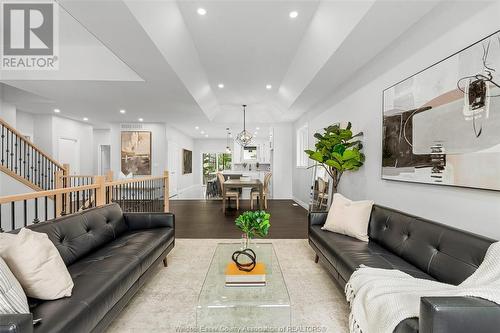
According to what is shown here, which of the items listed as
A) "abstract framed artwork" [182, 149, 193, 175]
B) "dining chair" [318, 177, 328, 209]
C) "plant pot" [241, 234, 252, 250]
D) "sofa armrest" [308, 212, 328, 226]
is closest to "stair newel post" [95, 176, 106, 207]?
"plant pot" [241, 234, 252, 250]

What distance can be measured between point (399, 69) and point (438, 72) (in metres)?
0.69

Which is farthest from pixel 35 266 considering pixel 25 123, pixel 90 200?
pixel 25 123

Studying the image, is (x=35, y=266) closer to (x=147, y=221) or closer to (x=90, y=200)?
(x=147, y=221)

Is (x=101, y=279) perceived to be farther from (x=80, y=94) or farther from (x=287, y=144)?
(x=287, y=144)

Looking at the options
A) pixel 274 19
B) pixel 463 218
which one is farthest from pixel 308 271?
pixel 274 19

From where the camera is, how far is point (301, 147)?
7895 millimetres

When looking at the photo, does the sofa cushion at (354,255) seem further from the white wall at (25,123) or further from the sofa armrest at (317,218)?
the white wall at (25,123)

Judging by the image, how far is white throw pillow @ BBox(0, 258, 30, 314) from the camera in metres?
1.19

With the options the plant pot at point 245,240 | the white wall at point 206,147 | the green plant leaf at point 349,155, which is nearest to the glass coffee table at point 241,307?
the plant pot at point 245,240

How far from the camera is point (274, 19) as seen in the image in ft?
11.1

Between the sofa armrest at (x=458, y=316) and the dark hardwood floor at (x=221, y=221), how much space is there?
10.8 feet

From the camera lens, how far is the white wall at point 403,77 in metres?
1.94

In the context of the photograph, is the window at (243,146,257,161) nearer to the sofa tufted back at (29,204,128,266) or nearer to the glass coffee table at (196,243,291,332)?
the sofa tufted back at (29,204,128,266)

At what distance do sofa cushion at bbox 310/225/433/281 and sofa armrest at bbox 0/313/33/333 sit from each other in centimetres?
204
